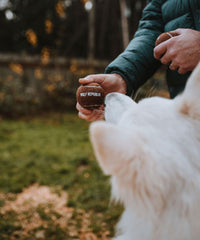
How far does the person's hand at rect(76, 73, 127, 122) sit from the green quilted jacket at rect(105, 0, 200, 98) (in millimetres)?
38

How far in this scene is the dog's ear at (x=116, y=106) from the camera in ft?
3.57

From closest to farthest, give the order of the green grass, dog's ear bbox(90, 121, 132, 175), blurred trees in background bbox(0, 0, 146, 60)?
dog's ear bbox(90, 121, 132, 175), the green grass, blurred trees in background bbox(0, 0, 146, 60)

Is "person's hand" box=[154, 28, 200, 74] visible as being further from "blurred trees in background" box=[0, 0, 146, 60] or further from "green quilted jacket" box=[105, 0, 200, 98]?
"blurred trees in background" box=[0, 0, 146, 60]

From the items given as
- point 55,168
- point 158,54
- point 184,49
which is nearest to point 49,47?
point 55,168

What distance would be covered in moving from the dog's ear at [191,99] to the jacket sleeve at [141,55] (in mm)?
555

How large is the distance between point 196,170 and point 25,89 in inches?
242

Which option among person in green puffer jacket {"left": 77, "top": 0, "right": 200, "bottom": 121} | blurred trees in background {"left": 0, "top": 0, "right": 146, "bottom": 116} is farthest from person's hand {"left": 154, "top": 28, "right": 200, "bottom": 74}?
blurred trees in background {"left": 0, "top": 0, "right": 146, "bottom": 116}

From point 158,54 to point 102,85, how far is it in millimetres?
348

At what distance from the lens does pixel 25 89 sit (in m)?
6.50

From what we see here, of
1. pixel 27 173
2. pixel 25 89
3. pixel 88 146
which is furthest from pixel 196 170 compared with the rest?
pixel 25 89

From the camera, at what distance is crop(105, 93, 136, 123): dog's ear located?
109 centimetres

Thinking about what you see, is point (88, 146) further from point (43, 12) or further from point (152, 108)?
point (43, 12)

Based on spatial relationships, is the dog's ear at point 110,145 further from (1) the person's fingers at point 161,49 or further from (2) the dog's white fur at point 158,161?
(1) the person's fingers at point 161,49

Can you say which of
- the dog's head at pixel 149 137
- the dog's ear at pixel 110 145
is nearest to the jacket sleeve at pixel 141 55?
the dog's head at pixel 149 137
